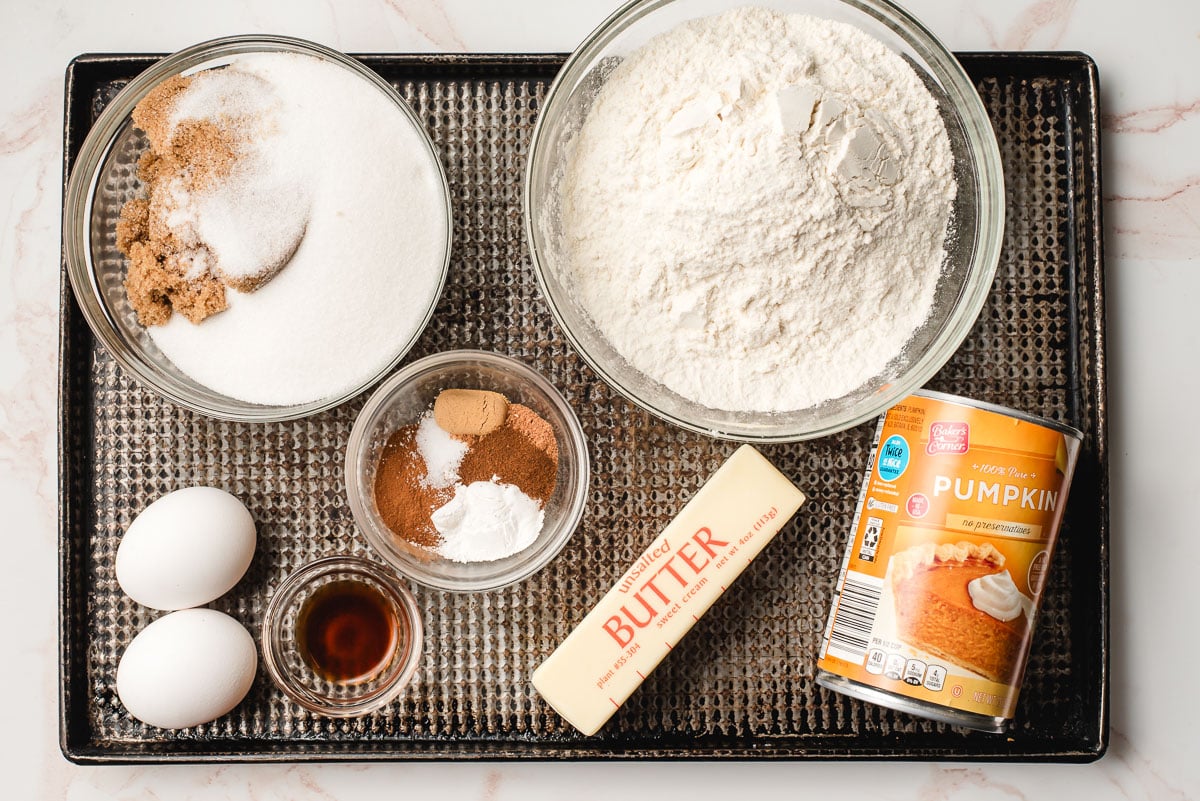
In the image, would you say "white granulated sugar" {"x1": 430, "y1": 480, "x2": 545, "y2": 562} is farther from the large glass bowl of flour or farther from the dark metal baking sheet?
the large glass bowl of flour

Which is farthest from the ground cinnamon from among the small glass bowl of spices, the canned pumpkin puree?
the canned pumpkin puree

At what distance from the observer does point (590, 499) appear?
0.89 m

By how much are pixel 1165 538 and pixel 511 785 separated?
81 cm

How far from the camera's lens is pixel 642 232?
0.76m

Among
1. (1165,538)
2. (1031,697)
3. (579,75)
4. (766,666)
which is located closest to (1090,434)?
(1165,538)

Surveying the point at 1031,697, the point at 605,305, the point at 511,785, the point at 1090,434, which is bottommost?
the point at 511,785

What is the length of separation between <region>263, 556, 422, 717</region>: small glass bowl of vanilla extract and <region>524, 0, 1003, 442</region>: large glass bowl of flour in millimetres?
358

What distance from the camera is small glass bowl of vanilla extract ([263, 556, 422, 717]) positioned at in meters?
0.86

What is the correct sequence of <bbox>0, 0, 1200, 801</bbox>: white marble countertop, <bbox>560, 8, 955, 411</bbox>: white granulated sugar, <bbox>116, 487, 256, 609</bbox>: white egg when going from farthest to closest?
1. <bbox>0, 0, 1200, 801</bbox>: white marble countertop
2. <bbox>116, 487, 256, 609</bbox>: white egg
3. <bbox>560, 8, 955, 411</bbox>: white granulated sugar

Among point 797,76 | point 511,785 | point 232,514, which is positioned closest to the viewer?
point 797,76

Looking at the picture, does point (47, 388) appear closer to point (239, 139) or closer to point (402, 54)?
point (239, 139)

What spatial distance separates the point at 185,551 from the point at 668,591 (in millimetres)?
484

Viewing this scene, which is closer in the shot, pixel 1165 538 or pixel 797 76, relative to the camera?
pixel 797 76

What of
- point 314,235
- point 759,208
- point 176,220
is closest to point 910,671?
point 759,208
